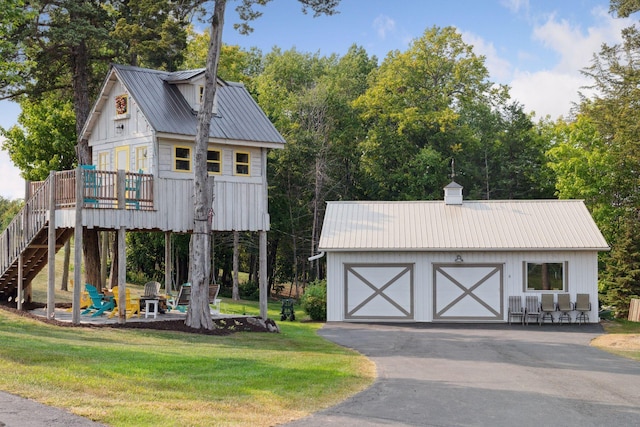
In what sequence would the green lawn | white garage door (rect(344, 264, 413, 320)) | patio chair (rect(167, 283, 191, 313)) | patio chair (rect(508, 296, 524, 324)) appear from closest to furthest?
1. the green lawn
2. patio chair (rect(167, 283, 191, 313))
3. patio chair (rect(508, 296, 524, 324))
4. white garage door (rect(344, 264, 413, 320))

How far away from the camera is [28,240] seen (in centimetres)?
2120

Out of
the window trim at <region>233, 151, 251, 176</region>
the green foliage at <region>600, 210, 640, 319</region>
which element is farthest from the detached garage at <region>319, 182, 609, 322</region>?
the window trim at <region>233, 151, 251, 176</region>

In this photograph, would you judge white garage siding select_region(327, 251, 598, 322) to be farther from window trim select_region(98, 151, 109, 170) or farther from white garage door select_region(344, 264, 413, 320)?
window trim select_region(98, 151, 109, 170)

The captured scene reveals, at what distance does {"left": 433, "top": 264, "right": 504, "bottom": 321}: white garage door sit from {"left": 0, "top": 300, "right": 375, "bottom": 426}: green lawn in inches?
385

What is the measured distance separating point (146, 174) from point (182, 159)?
5.03 feet

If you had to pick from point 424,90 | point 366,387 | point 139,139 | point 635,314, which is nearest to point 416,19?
Result: point 424,90

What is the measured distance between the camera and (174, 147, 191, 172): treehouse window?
21408mm

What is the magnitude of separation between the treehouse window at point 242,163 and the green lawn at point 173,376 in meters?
6.48

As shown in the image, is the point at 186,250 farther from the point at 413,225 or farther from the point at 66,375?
the point at 66,375

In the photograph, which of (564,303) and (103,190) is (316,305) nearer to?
(564,303)

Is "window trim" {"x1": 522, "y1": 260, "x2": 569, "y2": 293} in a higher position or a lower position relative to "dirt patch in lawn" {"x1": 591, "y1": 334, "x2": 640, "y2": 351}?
higher

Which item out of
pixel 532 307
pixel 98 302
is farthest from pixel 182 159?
pixel 532 307

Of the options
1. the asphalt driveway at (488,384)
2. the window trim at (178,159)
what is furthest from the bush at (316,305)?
the window trim at (178,159)

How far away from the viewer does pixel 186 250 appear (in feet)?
129
